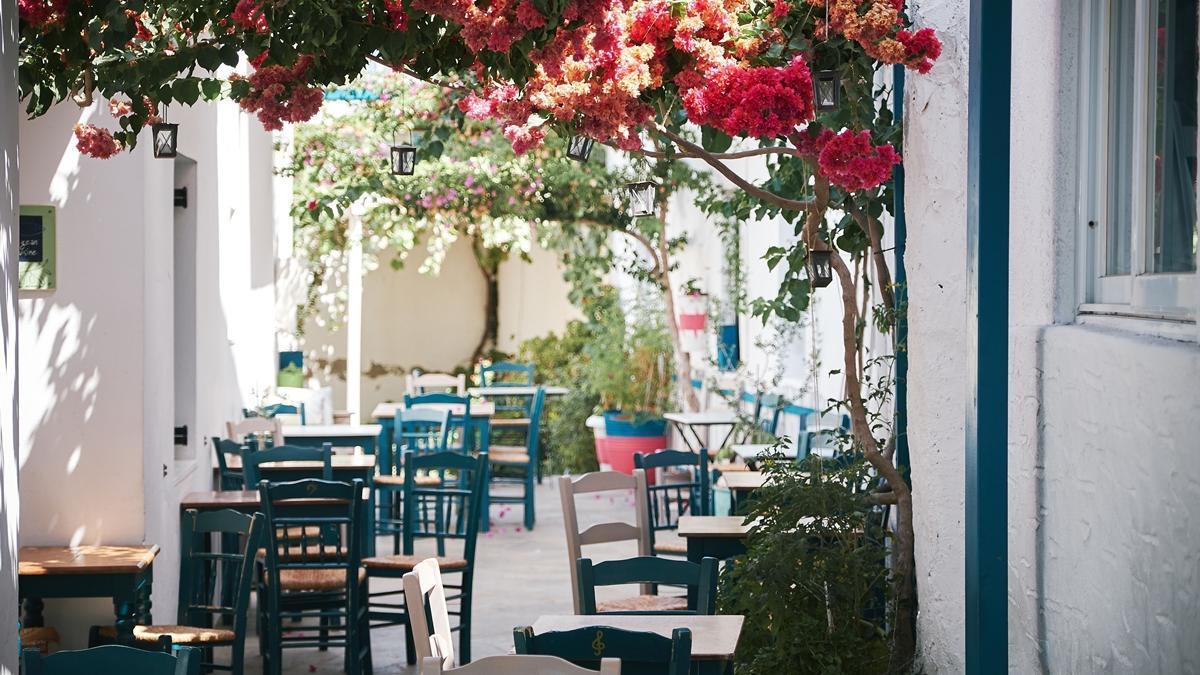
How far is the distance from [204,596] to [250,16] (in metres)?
3.23

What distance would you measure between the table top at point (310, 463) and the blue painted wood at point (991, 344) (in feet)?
15.4

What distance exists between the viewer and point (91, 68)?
417 centimetres

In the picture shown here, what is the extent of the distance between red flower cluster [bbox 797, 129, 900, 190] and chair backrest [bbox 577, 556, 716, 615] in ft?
4.12

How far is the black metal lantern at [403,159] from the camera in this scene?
23.7 feet

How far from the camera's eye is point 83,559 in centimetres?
541

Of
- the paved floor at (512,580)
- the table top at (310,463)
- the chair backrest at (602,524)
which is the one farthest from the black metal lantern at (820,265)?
the table top at (310,463)

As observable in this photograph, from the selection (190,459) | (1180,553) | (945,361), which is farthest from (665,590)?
(1180,553)

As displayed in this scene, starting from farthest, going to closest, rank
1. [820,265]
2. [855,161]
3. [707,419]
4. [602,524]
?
[707,419], [602,524], [820,265], [855,161]

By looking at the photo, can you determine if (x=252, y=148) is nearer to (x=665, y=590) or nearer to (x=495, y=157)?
(x=495, y=157)

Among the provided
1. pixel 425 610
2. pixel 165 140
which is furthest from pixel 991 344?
pixel 165 140

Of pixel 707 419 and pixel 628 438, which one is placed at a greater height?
pixel 707 419

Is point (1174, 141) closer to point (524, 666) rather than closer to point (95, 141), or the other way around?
point (524, 666)

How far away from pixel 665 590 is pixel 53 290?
166 inches

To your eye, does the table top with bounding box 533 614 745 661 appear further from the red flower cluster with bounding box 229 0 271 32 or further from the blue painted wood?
the red flower cluster with bounding box 229 0 271 32
